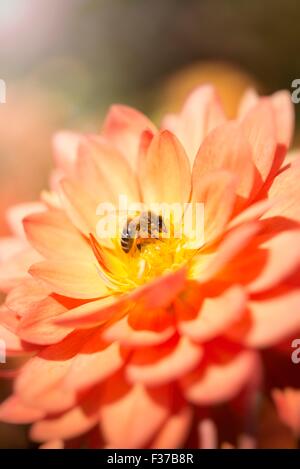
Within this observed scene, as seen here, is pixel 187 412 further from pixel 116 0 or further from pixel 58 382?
pixel 116 0

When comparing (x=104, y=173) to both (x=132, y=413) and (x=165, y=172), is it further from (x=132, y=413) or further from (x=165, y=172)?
(x=132, y=413)

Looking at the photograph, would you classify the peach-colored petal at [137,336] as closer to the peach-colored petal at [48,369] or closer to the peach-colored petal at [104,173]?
the peach-colored petal at [48,369]

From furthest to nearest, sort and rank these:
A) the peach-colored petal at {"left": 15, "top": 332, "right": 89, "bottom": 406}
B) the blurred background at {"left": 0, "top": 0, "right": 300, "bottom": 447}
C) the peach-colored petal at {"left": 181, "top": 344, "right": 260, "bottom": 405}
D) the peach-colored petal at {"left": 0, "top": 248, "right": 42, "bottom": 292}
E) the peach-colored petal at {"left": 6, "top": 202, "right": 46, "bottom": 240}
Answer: the blurred background at {"left": 0, "top": 0, "right": 300, "bottom": 447}
the peach-colored petal at {"left": 6, "top": 202, "right": 46, "bottom": 240}
the peach-colored petal at {"left": 0, "top": 248, "right": 42, "bottom": 292}
the peach-colored petal at {"left": 15, "top": 332, "right": 89, "bottom": 406}
the peach-colored petal at {"left": 181, "top": 344, "right": 260, "bottom": 405}

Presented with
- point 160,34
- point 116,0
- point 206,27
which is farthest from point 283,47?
point 116,0

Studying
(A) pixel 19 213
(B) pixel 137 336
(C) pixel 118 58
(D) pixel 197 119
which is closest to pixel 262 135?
(D) pixel 197 119

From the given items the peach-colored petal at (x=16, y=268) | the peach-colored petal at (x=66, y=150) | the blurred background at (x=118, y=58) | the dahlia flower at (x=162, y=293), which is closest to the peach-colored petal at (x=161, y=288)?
the dahlia flower at (x=162, y=293)

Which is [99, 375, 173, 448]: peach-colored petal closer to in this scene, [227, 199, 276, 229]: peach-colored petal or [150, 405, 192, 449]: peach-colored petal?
[150, 405, 192, 449]: peach-colored petal

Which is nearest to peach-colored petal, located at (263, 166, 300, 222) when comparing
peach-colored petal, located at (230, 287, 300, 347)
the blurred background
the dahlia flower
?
the dahlia flower
